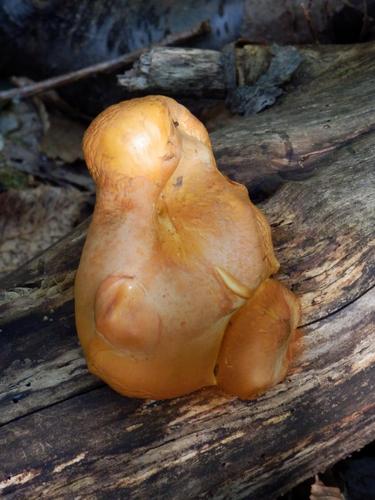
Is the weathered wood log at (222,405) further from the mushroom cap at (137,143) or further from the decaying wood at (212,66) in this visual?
→ the decaying wood at (212,66)

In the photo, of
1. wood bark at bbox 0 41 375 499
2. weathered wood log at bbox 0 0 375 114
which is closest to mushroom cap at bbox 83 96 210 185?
wood bark at bbox 0 41 375 499

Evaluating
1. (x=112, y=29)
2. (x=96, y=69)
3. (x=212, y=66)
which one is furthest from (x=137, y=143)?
(x=112, y=29)

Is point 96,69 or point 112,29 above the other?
point 112,29

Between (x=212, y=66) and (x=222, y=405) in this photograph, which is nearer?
(x=222, y=405)

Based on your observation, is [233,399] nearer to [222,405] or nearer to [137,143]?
[222,405]

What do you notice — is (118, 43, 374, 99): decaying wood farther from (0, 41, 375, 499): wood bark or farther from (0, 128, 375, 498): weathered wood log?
(0, 128, 375, 498): weathered wood log

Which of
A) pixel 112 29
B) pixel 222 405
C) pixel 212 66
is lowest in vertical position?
pixel 222 405

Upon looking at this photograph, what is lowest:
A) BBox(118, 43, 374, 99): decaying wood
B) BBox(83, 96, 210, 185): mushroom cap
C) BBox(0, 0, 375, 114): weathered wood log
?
BBox(83, 96, 210, 185): mushroom cap
